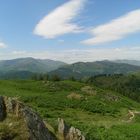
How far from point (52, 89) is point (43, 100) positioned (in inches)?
972

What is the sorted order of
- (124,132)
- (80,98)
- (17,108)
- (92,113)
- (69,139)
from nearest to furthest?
(17,108)
(69,139)
(124,132)
(92,113)
(80,98)

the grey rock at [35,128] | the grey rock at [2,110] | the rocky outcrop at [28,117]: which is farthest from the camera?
the grey rock at [2,110]

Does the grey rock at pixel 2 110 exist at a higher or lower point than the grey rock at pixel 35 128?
higher

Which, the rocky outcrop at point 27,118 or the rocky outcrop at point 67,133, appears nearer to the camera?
the rocky outcrop at point 27,118

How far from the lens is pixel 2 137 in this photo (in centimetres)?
1930

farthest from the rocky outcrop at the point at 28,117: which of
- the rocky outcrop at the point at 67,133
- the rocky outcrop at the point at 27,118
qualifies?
the rocky outcrop at the point at 67,133

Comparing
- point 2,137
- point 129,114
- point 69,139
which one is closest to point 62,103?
point 129,114

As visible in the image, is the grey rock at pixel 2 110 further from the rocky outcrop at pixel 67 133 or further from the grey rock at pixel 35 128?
the rocky outcrop at pixel 67 133

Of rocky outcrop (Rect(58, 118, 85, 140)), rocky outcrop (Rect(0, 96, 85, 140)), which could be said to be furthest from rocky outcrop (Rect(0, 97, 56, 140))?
rocky outcrop (Rect(58, 118, 85, 140))

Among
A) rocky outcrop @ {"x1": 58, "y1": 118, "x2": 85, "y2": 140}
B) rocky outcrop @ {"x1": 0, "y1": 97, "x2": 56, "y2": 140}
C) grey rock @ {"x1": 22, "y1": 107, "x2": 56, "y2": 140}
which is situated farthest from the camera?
rocky outcrop @ {"x1": 58, "y1": 118, "x2": 85, "y2": 140}

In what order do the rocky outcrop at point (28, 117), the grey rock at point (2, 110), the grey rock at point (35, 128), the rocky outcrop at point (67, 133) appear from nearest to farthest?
the grey rock at point (35, 128) → the rocky outcrop at point (28, 117) → the grey rock at point (2, 110) → the rocky outcrop at point (67, 133)

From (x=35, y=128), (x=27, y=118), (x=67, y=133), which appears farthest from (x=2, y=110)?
(x=67, y=133)

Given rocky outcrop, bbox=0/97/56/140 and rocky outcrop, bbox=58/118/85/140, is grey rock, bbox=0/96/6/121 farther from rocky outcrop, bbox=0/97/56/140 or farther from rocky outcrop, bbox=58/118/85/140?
rocky outcrop, bbox=58/118/85/140

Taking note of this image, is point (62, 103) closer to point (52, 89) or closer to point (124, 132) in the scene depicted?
point (52, 89)
